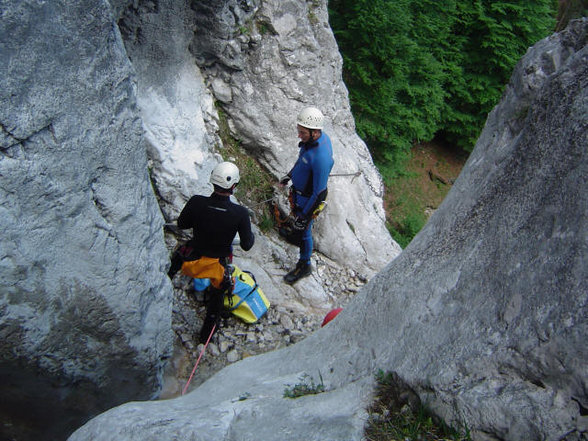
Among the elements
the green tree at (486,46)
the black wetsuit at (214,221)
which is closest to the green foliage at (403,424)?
the black wetsuit at (214,221)

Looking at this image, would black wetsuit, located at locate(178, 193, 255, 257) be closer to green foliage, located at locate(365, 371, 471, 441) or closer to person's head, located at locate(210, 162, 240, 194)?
person's head, located at locate(210, 162, 240, 194)

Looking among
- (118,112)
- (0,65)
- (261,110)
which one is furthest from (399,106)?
(0,65)

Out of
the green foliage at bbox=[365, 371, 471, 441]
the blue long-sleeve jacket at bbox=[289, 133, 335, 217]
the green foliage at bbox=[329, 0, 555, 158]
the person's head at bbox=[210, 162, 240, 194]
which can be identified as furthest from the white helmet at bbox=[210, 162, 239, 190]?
the green foliage at bbox=[329, 0, 555, 158]

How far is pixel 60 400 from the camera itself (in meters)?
4.18

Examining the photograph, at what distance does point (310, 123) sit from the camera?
603 cm

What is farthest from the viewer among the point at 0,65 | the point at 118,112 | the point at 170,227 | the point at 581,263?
the point at 170,227

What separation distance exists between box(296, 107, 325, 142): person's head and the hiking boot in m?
2.05

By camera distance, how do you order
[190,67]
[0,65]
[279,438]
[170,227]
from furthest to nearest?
[190,67]
[170,227]
[0,65]
[279,438]

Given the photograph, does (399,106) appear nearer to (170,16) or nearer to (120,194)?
(170,16)

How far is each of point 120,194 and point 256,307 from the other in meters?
2.84

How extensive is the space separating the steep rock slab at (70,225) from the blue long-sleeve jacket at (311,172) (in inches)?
99.7

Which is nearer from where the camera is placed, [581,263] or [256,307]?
[581,263]

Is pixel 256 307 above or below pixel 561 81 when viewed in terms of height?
below

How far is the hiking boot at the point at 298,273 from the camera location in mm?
7086
